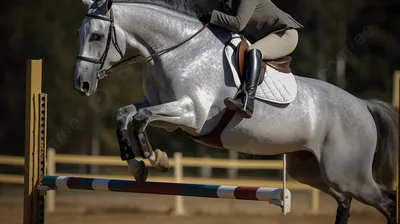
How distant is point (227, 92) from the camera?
5430mm

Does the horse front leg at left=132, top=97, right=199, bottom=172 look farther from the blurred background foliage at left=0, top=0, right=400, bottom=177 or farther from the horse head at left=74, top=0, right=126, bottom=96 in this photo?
the blurred background foliage at left=0, top=0, right=400, bottom=177

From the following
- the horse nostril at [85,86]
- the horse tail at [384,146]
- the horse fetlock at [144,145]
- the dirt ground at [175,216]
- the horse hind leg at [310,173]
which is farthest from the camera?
the dirt ground at [175,216]

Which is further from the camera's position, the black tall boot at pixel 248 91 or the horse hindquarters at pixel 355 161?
the horse hindquarters at pixel 355 161

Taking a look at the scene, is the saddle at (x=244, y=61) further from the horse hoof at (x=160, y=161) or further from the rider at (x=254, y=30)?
the horse hoof at (x=160, y=161)

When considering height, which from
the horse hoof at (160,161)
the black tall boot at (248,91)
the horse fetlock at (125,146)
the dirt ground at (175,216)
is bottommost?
the dirt ground at (175,216)

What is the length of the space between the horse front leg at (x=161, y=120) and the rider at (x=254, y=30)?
0.28 metres

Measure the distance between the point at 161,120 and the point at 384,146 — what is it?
207 cm

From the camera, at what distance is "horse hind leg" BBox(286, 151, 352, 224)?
6074mm

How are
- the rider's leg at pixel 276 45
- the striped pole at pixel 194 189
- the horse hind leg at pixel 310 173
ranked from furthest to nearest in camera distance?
1. the horse hind leg at pixel 310 173
2. the rider's leg at pixel 276 45
3. the striped pole at pixel 194 189

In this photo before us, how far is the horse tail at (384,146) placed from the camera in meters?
6.20

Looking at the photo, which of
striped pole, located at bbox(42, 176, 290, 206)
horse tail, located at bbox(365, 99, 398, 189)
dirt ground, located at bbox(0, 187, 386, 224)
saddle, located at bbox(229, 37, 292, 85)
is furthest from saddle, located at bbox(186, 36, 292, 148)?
dirt ground, located at bbox(0, 187, 386, 224)

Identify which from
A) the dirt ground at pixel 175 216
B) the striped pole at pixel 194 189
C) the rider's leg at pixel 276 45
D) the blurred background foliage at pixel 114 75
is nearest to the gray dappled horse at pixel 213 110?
the striped pole at pixel 194 189

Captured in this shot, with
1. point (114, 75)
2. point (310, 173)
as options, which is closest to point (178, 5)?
point (310, 173)

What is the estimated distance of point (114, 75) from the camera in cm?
2000
